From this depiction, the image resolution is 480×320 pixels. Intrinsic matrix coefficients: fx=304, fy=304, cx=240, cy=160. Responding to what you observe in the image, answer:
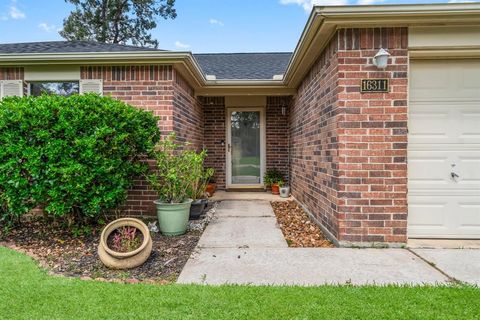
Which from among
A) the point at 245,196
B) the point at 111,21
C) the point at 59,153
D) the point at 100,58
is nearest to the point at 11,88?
the point at 100,58

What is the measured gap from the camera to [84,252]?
3.75 metres

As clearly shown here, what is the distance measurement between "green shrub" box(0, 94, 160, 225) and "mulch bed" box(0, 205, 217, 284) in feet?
1.45

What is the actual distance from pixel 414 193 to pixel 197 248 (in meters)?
2.92

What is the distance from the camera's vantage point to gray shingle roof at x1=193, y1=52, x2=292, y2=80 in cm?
812

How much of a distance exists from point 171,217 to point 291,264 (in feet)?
6.44

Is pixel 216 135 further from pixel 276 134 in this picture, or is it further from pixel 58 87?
pixel 58 87

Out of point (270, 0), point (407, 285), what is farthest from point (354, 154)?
point (270, 0)

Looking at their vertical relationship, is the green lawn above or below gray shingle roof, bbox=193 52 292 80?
below

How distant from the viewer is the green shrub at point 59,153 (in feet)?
13.0

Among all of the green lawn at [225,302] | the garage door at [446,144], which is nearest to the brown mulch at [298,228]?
the garage door at [446,144]

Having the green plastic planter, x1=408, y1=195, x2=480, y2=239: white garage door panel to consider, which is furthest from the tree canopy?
A: x1=408, y1=195, x2=480, y2=239: white garage door panel

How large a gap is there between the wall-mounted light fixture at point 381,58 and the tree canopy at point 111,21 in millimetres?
19720

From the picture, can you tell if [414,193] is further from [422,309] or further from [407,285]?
[422,309]

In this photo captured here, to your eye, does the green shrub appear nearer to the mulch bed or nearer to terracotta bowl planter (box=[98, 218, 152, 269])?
the mulch bed
